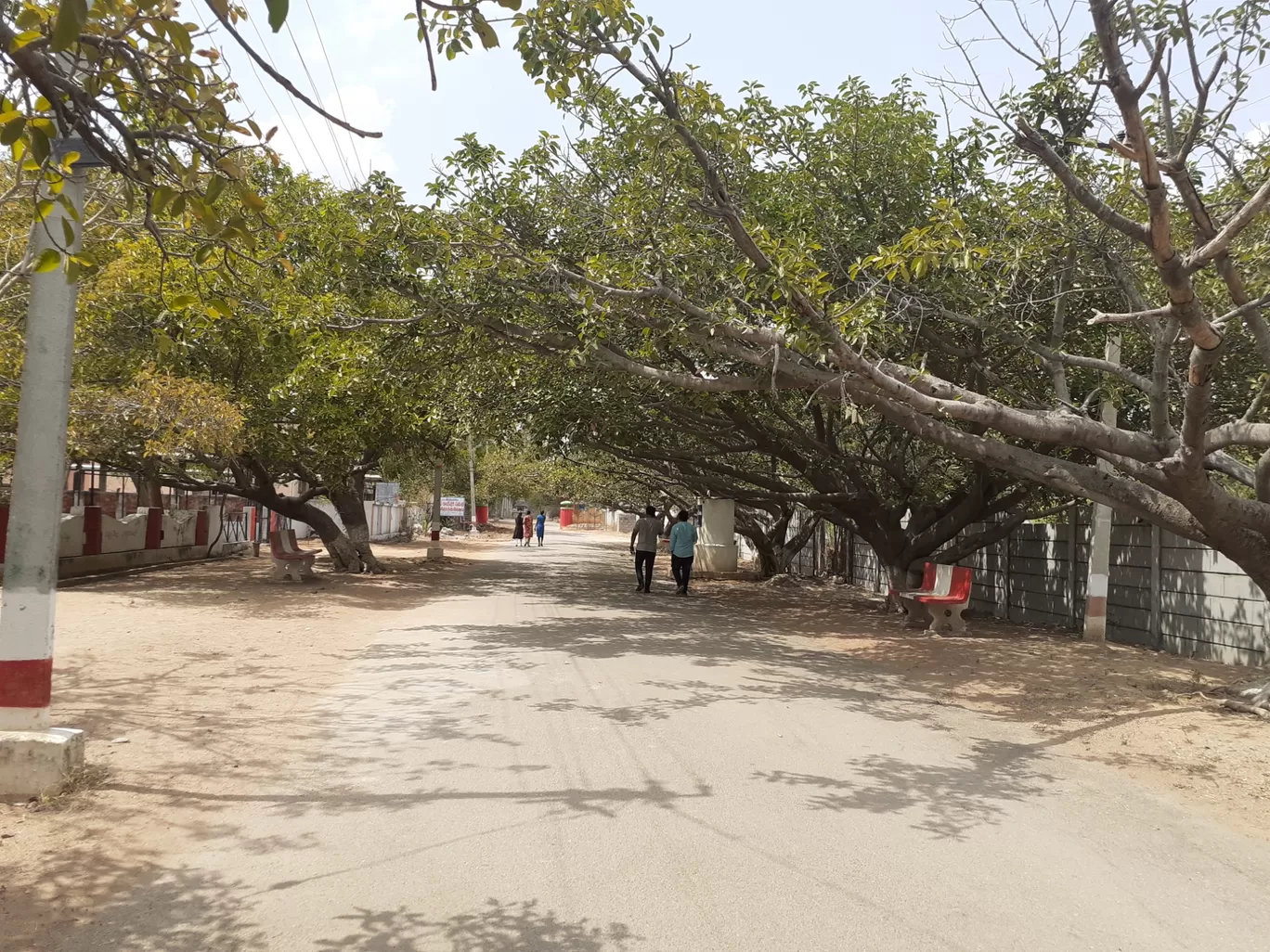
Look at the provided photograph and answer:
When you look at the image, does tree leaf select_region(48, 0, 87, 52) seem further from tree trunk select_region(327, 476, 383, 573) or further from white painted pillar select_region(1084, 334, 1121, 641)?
tree trunk select_region(327, 476, 383, 573)

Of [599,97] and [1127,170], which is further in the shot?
[599,97]

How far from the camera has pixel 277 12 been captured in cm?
276

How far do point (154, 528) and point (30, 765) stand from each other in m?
18.0

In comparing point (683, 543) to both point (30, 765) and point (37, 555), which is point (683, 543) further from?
point (30, 765)

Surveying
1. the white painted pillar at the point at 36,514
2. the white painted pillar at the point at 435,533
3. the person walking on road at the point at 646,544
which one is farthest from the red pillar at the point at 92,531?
the white painted pillar at the point at 36,514

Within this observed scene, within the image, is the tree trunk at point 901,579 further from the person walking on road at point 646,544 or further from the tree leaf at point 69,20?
the tree leaf at point 69,20

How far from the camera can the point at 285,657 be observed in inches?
393

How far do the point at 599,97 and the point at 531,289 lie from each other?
2.20 m

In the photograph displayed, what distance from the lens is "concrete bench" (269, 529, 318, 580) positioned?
18.3 metres

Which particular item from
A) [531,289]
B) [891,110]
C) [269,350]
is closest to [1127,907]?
[531,289]

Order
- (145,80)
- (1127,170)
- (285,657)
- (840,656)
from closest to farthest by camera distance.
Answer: (145,80) < (1127,170) < (285,657) < (840,656)

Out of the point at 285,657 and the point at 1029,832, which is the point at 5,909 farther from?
the point at 285,657

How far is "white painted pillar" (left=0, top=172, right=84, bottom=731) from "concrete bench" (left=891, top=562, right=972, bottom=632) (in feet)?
34.6

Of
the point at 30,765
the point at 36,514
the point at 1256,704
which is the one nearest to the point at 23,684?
the point at 30,765
